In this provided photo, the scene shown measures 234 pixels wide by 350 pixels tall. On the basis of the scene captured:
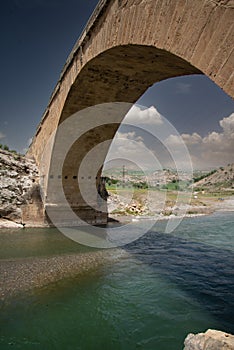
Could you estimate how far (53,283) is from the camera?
6109 millimetres

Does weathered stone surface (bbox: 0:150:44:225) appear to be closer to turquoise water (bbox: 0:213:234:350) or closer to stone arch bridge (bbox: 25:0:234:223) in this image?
stone arch bridge (bbox: 25:0:234:223)

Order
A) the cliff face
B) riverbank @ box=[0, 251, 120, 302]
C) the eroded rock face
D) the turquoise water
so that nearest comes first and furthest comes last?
the eroded rock face
the turquoise water
riverbank @ box=[0, 251, 120, 302]
the cliff face

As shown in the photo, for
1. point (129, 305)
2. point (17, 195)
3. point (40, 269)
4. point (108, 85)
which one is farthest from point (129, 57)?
point (17, 195)

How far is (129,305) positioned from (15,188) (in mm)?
10091

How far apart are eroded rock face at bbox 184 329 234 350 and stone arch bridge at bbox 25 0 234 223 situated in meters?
2.25

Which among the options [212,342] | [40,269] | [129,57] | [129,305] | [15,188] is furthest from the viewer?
[15,188]

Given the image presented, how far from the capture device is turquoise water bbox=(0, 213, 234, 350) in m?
3.99

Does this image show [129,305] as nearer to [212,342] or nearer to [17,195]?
[212,342]

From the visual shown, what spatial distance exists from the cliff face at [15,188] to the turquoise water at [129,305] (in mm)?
4733

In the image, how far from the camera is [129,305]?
5086 millimetres

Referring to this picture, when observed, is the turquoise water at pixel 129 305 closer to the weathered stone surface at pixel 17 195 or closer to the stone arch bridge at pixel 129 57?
the stone arch bridge at pixel 129 57

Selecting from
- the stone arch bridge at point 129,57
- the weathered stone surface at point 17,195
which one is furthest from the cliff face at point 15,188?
the stone arch bridge at point 129,57

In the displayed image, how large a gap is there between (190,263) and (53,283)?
3966mm

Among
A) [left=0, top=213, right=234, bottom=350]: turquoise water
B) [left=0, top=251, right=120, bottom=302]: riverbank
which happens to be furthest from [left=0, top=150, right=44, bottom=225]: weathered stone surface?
[left=0, top=251, right=120, bottom=302]: riverbank
